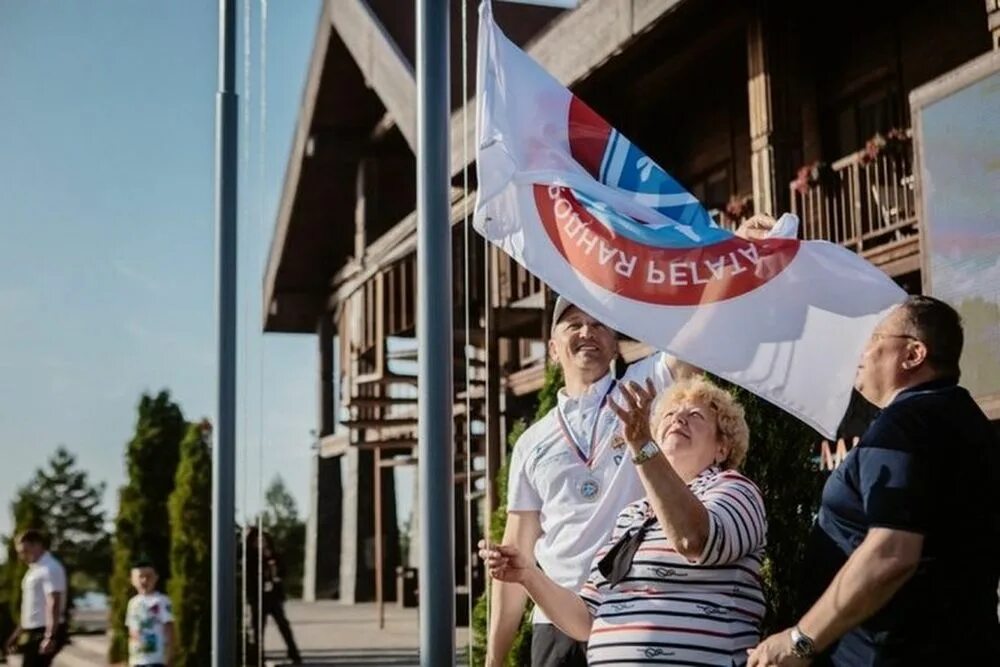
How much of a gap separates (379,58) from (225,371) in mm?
11259

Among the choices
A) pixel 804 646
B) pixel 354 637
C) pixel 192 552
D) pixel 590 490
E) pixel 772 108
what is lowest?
pixel 354 637

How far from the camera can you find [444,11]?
4.55 meters

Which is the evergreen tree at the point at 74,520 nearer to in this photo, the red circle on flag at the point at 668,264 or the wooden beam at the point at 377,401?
the wooden beam at the point at 377,401

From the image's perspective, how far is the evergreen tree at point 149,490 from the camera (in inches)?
702

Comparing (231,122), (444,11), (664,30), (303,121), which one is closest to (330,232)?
(303,121)

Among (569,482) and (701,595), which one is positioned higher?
(569,482)

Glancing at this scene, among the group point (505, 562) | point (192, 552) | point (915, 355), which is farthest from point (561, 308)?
point (192, 552)

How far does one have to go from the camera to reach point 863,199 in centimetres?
1109

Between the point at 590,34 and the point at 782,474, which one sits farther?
the point at 590,34

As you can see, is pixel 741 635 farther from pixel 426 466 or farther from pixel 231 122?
pixel 231 122

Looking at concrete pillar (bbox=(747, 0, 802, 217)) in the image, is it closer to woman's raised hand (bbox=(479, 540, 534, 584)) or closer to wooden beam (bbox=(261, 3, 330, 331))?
woman's raised hand (bbox=(479, 540, 534, 584))

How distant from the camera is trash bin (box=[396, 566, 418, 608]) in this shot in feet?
69.9

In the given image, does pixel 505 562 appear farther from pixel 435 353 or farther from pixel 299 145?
pixel 299 145

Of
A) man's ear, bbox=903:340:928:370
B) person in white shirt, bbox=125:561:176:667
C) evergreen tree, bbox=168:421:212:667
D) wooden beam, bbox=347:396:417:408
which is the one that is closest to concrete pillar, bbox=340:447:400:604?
wooden beam, bbox=347:396:417:408
